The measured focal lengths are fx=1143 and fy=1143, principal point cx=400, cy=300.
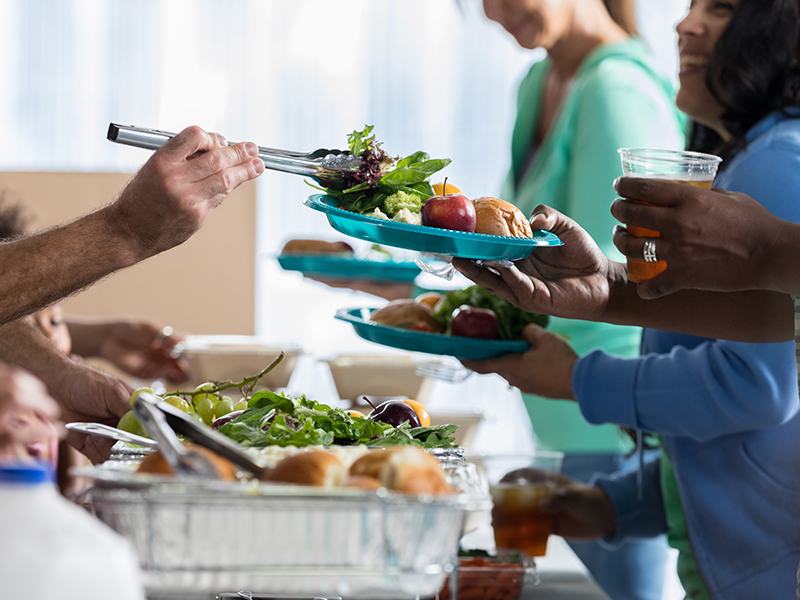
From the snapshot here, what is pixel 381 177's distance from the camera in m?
1.58

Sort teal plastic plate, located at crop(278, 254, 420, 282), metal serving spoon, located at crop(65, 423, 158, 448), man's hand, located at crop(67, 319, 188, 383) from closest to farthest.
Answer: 1. metal serving spoon, located at crop(65, 423, 158, 448)
2. teal plastic plate, located at crop(278, 254, 420, 282)
3. man's hand, located at crop(67, 319, 188, 383)

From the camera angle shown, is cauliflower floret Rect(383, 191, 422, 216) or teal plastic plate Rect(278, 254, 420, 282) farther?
teal plastic plate Rect(278, 254, 420, 282)

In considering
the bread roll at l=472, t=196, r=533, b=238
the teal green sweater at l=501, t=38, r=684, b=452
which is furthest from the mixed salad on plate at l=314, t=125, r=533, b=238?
the teal green sweater at l=501, t=38, r=684, b=452

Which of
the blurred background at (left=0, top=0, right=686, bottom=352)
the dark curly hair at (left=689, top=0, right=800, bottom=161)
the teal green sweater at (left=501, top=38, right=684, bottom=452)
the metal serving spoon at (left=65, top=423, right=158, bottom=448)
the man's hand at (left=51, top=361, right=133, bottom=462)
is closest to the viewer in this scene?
the metal serving spoon at (left=65, top=423, right=158, bottom=448)

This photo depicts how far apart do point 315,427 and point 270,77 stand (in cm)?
417

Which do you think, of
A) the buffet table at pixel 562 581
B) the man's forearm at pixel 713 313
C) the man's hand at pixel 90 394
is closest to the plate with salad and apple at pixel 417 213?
the man's forearm at pixel 713 313

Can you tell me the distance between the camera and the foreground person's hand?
180cm

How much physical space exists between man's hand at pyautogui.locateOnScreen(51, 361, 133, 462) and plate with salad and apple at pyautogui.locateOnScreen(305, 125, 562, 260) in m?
0.45

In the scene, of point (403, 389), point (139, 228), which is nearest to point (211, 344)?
point (403, 389)

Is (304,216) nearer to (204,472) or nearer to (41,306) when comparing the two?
(41,306)

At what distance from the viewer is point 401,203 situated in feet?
5.06

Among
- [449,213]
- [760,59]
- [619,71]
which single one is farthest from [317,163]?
[619,71]

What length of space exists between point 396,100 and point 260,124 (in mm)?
640

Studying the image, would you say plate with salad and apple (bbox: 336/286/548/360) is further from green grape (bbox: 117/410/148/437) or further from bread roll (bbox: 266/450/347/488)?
bread roll (bbox: 266/450/347/488)
